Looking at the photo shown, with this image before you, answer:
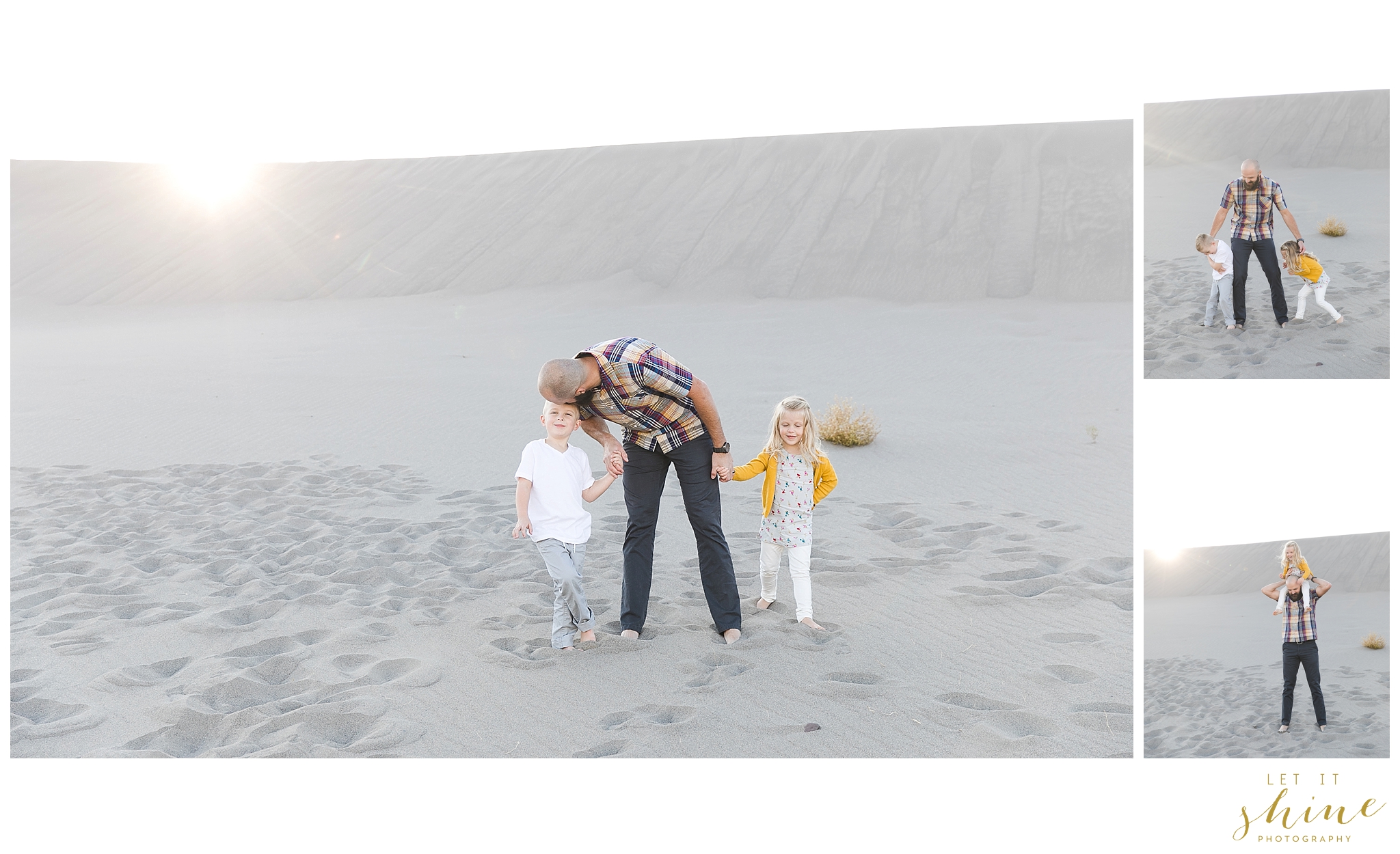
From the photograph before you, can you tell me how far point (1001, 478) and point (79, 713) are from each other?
6502 mm

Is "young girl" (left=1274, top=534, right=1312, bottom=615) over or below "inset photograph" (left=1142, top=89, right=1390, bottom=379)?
below

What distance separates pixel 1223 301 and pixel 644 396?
5726mm

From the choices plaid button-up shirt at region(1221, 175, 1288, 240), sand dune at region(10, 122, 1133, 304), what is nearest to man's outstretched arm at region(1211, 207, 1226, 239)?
plaid button-up shirt at region(1221, 175, 1288, 240)

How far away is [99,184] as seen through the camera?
39.6 metres

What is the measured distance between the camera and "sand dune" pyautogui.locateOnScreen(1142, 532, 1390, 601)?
15.6 ft

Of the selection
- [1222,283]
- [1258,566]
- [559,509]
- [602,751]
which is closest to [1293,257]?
[1222,283]

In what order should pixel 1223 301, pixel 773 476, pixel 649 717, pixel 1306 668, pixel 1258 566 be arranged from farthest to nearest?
pixel 1258 566, pixel 1223 301, pixel 1306 668, pixel 773 476, pixel 649 717

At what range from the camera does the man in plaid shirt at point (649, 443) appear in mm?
4164

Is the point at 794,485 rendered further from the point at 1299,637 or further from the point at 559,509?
the point at 1299,637

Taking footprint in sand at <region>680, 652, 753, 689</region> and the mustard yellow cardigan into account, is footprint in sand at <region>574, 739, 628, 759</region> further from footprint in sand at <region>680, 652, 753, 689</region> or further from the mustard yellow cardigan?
the mustard yellow cardigan

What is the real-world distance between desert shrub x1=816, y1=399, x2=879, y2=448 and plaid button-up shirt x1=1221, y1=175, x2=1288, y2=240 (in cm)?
348

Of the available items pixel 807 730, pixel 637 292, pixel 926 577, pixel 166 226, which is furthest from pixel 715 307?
pixel 166 226

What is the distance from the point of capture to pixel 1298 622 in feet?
19.5

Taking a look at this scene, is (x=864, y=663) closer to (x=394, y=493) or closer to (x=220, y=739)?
(x=220, y=739)
